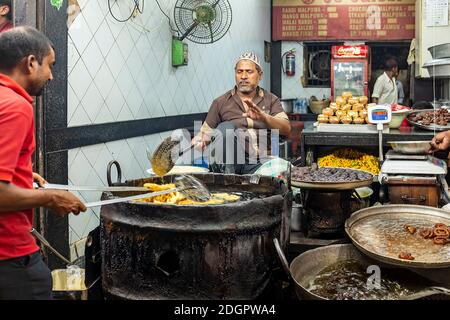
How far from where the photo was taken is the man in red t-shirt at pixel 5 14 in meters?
3.79

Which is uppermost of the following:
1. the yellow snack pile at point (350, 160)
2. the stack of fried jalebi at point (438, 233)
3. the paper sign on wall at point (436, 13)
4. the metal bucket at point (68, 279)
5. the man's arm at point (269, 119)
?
the paper sign on wall at point (436, 13)

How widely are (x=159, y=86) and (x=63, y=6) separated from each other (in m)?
2.10

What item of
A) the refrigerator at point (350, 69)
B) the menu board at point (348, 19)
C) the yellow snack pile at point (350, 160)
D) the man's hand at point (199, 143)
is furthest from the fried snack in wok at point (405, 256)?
the menu board at point (348, 19)

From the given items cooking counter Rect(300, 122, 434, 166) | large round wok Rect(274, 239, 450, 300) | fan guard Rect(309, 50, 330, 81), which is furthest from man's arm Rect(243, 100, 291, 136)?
fan guard Rect(309, 50, 330, 81)

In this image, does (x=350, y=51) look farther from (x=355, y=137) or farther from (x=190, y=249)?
(x=190, y=249)

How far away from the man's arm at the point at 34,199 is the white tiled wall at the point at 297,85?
9.92 meters

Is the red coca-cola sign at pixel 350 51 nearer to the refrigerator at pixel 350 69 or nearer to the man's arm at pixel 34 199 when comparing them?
the refrigerator at pixel 350 69

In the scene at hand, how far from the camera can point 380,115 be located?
4973 millimetres

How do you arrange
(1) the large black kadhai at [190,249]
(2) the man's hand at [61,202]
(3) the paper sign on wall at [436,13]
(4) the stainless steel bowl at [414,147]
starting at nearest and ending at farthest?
1. (2) the man's hand at [61,202]
2. (1) the large black kadhai at [190,249]
3. (4) the stainless steel bowl at [414,147]
4. (3) the paper sign on wall at [436,13]

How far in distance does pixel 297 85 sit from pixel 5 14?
28.1 ft

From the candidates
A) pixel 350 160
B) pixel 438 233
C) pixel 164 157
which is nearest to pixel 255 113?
pixel 164 157
